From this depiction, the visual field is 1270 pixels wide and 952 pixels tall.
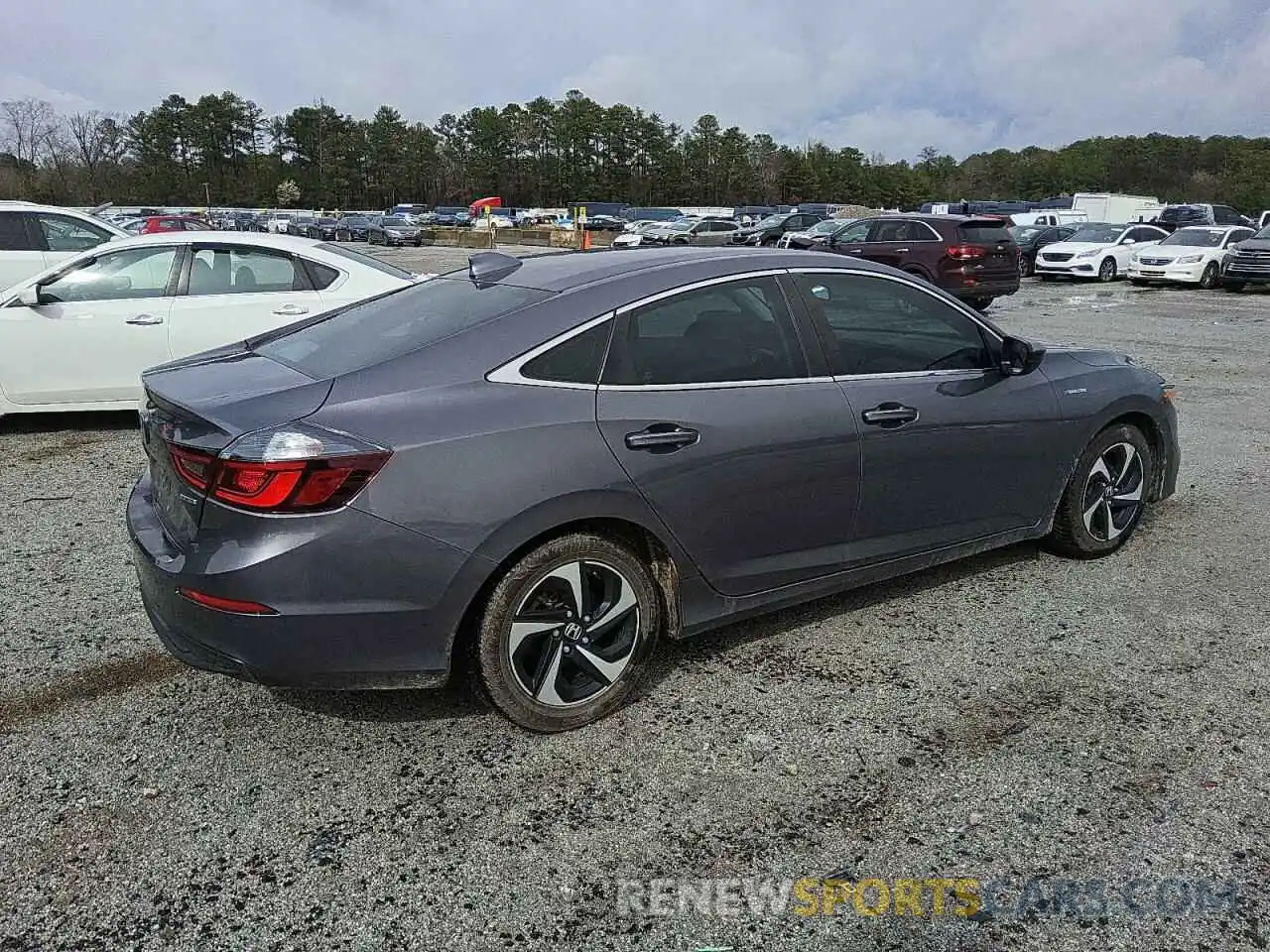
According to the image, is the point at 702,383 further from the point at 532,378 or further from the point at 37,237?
the point at 37,237

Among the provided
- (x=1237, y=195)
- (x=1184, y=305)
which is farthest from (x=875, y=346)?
(x=1237, y=195)

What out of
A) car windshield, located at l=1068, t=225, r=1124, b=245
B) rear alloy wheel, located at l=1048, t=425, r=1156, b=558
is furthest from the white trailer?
rear alloy wheel, located at l=1048, t=425, r=1156, b=558

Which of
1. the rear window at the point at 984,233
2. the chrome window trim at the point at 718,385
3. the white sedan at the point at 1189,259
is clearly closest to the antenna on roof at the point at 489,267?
the chrome window trim at the point at 718,385

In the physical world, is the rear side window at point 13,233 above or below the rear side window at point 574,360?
above

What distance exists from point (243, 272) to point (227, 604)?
536 cm

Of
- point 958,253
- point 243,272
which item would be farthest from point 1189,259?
point 243,272

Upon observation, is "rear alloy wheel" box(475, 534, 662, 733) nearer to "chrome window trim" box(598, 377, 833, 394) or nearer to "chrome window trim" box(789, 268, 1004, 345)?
"chrome window trim" box(598, 377, 833, 394)

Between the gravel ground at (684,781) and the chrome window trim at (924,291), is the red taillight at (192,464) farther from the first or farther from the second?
the chrome window trim at (924,291)

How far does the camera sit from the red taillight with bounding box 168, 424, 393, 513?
2713mm

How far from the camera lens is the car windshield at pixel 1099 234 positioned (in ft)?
86.0

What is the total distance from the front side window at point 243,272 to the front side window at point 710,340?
492 centimetres

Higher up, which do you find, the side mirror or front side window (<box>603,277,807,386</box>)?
front side window (<box>603,277,807,386</box>)

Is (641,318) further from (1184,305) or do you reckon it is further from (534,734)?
(1184,305)

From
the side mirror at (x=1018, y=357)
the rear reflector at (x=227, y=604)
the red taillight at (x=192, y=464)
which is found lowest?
the rear reflector at (x=227, y=604)
